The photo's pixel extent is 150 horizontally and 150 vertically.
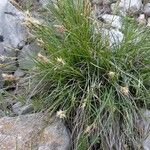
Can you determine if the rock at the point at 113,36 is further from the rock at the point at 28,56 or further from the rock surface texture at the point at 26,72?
the rock at the point at 28,56

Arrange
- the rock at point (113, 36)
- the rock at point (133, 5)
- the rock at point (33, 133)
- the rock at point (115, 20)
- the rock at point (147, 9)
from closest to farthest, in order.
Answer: the rock at point (33, 133), the rock at point (113, 36), the rock at point (115, 20), the rock at point (133, 5), the rock at point (147, 9)

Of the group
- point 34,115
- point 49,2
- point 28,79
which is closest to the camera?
point 34,115

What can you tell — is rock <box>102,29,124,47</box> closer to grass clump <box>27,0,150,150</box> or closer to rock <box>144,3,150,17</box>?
grass clump <box>27,0,150,150</box>

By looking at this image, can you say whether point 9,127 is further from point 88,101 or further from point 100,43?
point 100,43

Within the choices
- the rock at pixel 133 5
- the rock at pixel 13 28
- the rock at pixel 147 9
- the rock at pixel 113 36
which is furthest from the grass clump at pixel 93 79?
the rock at pixel 147 9

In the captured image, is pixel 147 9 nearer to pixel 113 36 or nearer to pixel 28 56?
pixel 113 36

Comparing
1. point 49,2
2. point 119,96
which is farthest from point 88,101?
point 49,2
